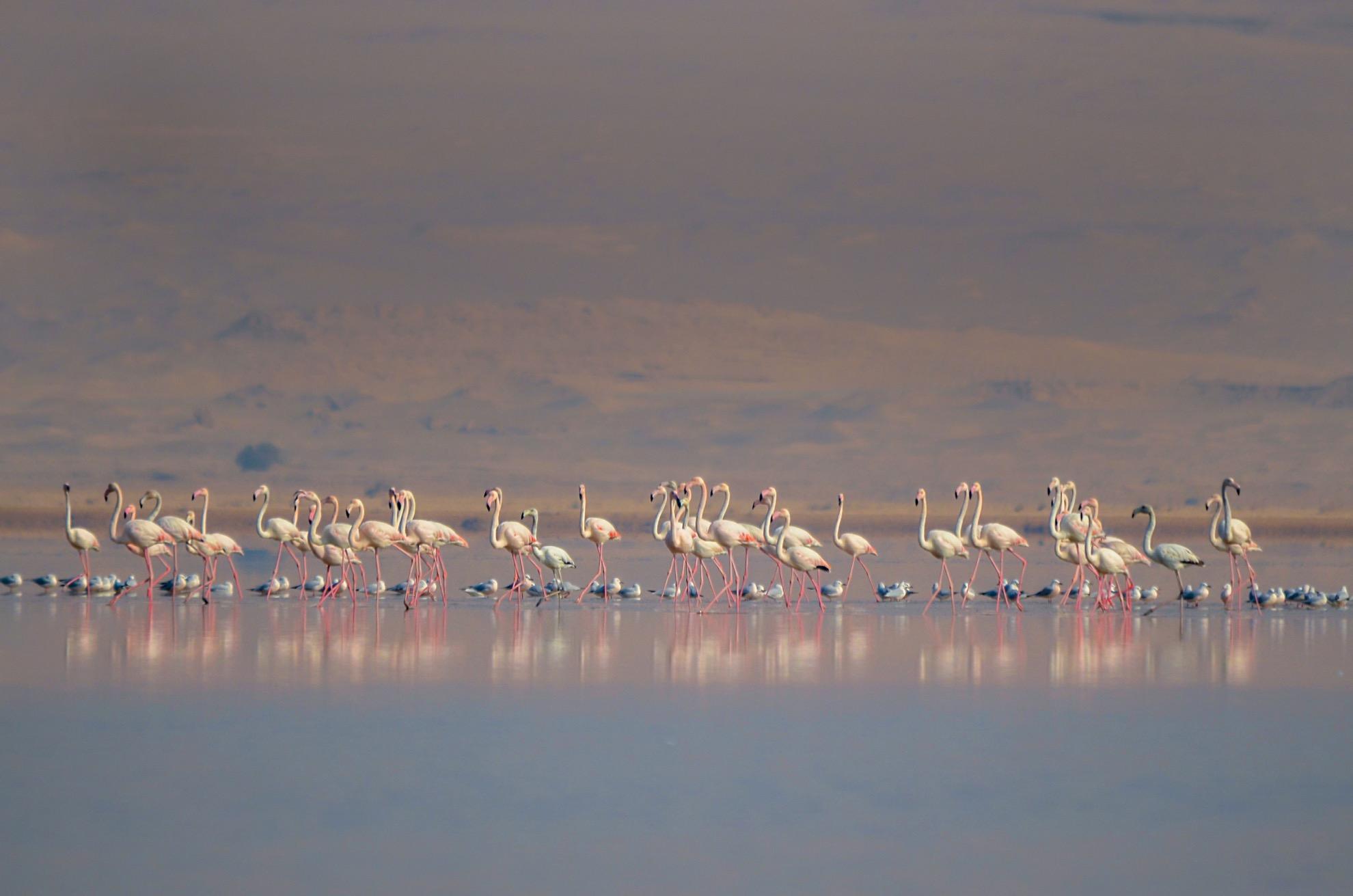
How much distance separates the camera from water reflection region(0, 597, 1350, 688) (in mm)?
11883

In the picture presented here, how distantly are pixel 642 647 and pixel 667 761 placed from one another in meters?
5.15

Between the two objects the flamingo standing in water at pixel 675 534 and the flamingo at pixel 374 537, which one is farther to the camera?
the flamingo standing in water at pixel 675 534

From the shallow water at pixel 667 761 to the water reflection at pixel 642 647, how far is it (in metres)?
0.06

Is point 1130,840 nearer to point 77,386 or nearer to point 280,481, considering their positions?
point 280,481

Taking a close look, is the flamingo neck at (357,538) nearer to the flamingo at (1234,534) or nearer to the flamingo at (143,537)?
the flamingo at (143,537)

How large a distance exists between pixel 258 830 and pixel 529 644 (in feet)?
22.0

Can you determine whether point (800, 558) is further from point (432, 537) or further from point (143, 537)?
point (143, 537)

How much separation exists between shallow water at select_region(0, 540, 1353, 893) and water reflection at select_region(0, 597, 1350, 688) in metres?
0.06

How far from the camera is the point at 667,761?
8797 millimetres

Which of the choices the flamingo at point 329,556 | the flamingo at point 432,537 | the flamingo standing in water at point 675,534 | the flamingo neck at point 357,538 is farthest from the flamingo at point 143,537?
the flamingo standing in water at point 675,534

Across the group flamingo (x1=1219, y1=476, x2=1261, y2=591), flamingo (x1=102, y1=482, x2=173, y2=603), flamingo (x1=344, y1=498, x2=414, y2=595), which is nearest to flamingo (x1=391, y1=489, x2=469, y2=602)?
flamingo (x1=344, y1=498, x2=414, y2=595)

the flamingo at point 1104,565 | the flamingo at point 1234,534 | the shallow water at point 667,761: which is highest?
the flamingo at point 1234,534

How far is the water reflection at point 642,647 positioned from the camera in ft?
39.0

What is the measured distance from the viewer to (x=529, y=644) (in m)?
14.0
